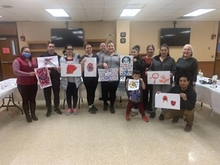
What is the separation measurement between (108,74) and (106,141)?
1254 millimetres

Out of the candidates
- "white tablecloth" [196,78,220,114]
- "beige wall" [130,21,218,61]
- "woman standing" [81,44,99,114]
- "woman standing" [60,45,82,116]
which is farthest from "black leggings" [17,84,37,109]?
"beige wall" [130,21,218,61]

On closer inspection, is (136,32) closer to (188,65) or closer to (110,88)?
(110,88)

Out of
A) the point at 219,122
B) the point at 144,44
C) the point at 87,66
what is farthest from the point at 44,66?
the point at 144,44

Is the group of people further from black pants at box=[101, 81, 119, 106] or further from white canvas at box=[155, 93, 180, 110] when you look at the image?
white canvas at box=[155, 93, 180, 110]

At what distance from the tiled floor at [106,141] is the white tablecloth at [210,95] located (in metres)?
0.32

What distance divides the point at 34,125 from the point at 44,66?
1.03 meters

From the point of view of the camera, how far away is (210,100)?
295 centimetres

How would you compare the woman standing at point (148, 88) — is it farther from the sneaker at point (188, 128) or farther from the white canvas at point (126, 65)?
the sneaker at point (188, 128)

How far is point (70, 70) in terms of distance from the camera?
10.1 feet

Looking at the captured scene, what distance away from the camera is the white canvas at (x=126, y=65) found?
3020 millimetres

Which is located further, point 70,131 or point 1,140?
point 70,131

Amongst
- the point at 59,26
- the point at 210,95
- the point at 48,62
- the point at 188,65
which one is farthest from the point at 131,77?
the point at 59,26

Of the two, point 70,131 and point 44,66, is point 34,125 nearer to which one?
point 70,131

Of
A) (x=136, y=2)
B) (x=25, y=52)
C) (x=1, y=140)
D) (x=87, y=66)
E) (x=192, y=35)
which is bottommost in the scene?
(x=1, y=140)
